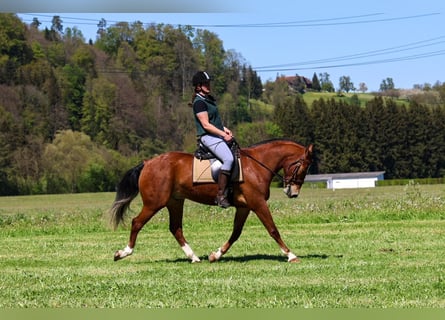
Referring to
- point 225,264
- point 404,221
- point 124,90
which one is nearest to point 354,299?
point 225,264

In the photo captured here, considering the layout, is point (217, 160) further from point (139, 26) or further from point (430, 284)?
point (139, 26)

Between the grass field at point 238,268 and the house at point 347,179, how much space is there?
3408 inches

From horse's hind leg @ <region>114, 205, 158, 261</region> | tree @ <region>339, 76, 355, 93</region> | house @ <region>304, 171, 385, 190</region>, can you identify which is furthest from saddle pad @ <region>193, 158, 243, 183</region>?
tree @ <region>339, 76, 355, 93</region>

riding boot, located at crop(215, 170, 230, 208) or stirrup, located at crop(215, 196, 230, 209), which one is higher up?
riding boot, located at crop(215, 170, 230, 208)

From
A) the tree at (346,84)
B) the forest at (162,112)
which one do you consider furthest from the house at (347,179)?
the tree at (346,84)

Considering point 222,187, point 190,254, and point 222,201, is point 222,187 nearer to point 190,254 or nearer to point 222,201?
point 222,201

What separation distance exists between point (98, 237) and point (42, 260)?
16.8ft

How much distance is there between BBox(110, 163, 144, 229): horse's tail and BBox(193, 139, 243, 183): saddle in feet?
4.05

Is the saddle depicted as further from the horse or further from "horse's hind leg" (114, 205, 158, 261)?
"horse's hind leg" (114, 205, 158, 261)

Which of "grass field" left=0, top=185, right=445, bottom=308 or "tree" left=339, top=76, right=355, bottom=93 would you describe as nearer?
"grass field" left=0, top=185, right=445, bottom=308

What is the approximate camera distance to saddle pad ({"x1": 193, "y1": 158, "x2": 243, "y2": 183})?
12.5 meters

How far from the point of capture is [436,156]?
112m

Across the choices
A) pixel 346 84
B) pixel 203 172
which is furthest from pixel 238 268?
pixel 346 84

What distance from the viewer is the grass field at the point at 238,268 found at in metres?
8.34
